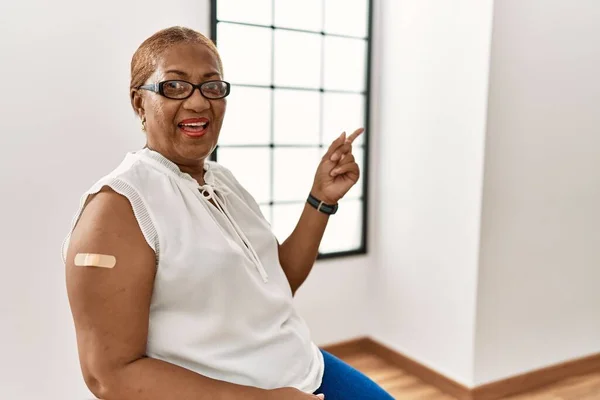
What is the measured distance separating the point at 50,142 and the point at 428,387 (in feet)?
6.59

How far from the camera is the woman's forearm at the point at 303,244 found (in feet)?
4.70

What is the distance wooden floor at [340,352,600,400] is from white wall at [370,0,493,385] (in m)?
0.11

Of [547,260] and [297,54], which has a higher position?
[297,54]

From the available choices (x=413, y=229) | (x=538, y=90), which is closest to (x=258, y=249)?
(x=413, y=229)

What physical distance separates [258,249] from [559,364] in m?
2.00

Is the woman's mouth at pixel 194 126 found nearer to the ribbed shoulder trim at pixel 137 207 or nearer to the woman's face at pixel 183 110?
the woman's face at pixel 183 110

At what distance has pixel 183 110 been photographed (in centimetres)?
106

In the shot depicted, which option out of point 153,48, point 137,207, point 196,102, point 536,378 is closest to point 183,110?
point 196,102

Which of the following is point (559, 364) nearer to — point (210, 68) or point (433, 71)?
point (433, 71)

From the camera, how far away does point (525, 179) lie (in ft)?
7.40

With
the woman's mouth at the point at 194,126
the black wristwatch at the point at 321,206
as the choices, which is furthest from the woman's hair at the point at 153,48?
the black wristwatch at the point at 321,206

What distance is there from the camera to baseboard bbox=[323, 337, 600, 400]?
2291 millimetres

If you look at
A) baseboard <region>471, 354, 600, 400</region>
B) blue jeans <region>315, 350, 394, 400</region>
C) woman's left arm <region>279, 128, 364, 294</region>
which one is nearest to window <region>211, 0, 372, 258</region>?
baseboard <region>471, 354, 600, 400</region>

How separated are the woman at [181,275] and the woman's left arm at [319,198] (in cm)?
17
